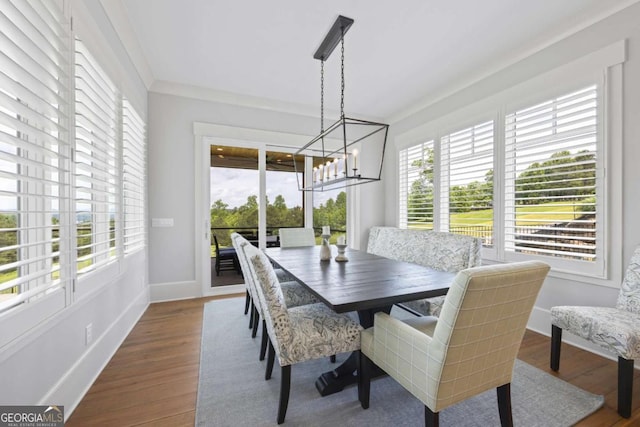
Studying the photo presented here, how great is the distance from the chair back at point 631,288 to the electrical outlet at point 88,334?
3.67 m

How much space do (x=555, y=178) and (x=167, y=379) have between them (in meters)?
3.61

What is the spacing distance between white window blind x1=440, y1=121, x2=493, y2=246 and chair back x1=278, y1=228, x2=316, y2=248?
6.03 ft

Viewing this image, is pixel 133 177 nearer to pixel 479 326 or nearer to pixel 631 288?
pixel 479 326

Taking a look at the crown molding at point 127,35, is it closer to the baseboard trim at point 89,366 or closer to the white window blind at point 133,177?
the white window blind at point 133,177

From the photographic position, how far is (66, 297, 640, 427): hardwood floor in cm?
152

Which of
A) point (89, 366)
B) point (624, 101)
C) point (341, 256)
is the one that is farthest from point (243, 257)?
point (624, 101)

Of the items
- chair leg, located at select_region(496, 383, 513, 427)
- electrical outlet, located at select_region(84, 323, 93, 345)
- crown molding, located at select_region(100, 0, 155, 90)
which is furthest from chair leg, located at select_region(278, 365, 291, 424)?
crown molding, located at select_region(100, 0, 155, 90)

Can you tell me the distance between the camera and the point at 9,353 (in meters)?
1.10

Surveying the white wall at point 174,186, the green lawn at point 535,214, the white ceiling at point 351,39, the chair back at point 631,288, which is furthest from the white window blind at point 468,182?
the white wall at point 174,186

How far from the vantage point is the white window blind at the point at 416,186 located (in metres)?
3.95

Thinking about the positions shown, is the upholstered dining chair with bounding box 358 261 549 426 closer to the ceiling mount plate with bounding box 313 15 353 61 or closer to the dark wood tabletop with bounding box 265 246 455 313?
the dark wood tabletop with bounding box 265 246 455 313

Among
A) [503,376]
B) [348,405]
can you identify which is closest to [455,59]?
[503,376]

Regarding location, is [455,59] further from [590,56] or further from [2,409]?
[2,409]

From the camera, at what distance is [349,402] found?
1.62m
